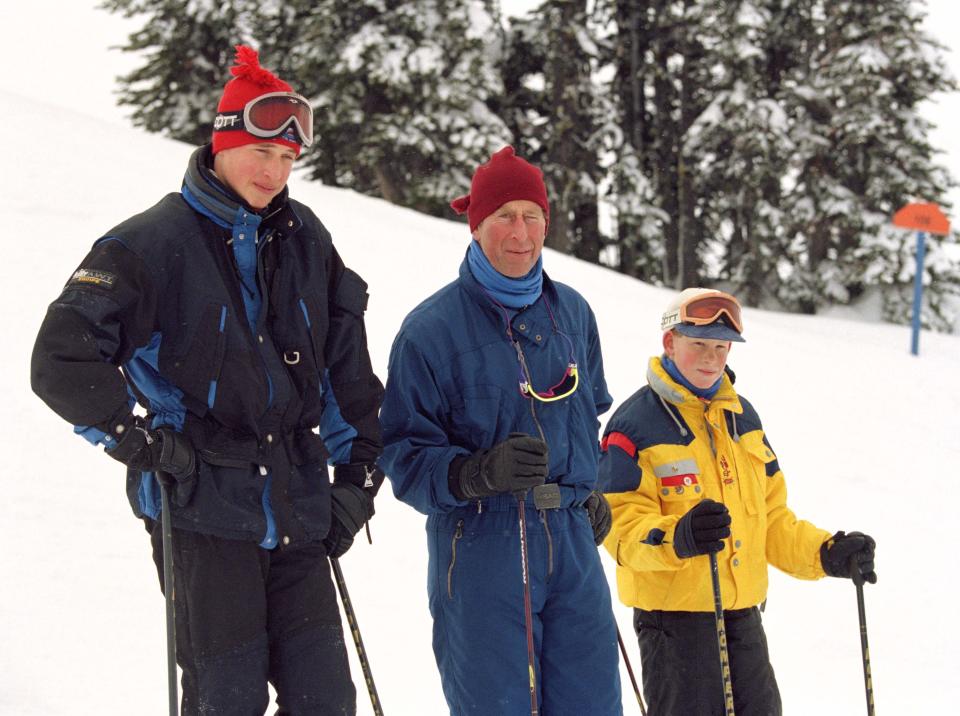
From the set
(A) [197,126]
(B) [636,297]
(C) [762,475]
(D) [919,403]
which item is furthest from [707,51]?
(C) [762,475]

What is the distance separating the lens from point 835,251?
20.3 meters

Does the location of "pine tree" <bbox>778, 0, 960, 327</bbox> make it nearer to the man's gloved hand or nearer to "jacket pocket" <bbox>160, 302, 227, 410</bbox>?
the man's gloved hand

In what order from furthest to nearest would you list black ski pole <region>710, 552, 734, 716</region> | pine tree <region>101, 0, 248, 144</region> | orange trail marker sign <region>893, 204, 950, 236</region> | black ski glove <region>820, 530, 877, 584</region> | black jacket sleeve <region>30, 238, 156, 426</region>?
pine tree <region>101, 0, 248, 144</region>
orange trail marker sign <region>893, 204, 950, 236</region>
black ski glove <region>820, 530, 877, 584</region>
black ski pole <region>710, 552, 734, 716</region>
black jacket sleeve <region>30, 238, 156, 426</region>

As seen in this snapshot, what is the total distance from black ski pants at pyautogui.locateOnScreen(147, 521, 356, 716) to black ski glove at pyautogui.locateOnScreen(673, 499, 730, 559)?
39.8 inches

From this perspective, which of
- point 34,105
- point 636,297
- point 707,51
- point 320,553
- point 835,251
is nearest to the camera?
point 320,553

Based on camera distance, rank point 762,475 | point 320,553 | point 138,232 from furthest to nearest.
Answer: point 762,475
point 320,553
point 138,232

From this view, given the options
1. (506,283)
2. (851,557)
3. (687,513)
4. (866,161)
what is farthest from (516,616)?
(866,161)

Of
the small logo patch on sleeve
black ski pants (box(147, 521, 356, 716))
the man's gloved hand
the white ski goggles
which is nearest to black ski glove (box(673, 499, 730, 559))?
the man's gloved hand

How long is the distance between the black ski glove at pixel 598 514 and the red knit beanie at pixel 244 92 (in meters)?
1.26

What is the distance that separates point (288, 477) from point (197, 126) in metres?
19.4

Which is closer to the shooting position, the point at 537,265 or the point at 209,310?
the point at 209,310

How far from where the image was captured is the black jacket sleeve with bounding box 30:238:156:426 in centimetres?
236

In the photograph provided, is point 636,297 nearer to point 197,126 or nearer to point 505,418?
point 505,418

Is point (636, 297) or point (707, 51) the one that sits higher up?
point (707, 51)
